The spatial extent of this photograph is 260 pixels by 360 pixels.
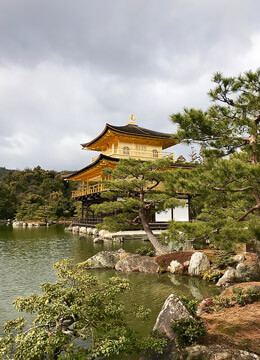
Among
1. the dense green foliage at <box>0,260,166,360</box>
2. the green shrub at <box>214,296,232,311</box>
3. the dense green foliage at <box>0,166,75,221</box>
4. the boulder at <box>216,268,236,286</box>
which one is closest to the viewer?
the dense green foliage at <box>0,260,166,360</box>

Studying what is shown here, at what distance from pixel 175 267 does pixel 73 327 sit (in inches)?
259

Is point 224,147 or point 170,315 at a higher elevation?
point 224,147

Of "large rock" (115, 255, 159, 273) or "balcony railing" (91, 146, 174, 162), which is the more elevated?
"balcony railing" (91, 146, 174, 162)

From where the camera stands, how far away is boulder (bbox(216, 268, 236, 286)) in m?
7.62

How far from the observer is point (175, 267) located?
366 inches

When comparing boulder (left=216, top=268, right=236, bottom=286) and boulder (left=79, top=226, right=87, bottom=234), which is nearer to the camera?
boulder (left=216, top=268, right=236, bottom=286)

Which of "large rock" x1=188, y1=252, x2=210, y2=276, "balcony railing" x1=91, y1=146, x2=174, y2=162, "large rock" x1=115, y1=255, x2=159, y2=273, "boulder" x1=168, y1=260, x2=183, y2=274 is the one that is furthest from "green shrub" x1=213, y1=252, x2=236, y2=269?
"balcony railing" x1=91, y1=146, x2=174, y2=162

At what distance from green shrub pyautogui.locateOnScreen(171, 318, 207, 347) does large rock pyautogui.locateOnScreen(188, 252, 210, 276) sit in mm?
5109

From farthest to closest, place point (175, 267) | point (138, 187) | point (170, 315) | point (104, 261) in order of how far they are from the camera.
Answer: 1. point (138, 187)
2. point (104, 261)
3. point (175, 267)
4. point (170, 315)

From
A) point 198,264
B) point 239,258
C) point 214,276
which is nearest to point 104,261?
point 198,264

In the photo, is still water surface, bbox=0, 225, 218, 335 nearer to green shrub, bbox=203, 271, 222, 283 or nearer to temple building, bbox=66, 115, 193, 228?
green shrub, bbox=203, 271, 222, 283

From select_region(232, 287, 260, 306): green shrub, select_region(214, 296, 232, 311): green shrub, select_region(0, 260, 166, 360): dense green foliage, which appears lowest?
select_region(214, 296, 232, 311): green shrub

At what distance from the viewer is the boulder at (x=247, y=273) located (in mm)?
7402

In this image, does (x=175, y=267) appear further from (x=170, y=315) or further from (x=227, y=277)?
(x=170, y=315)
